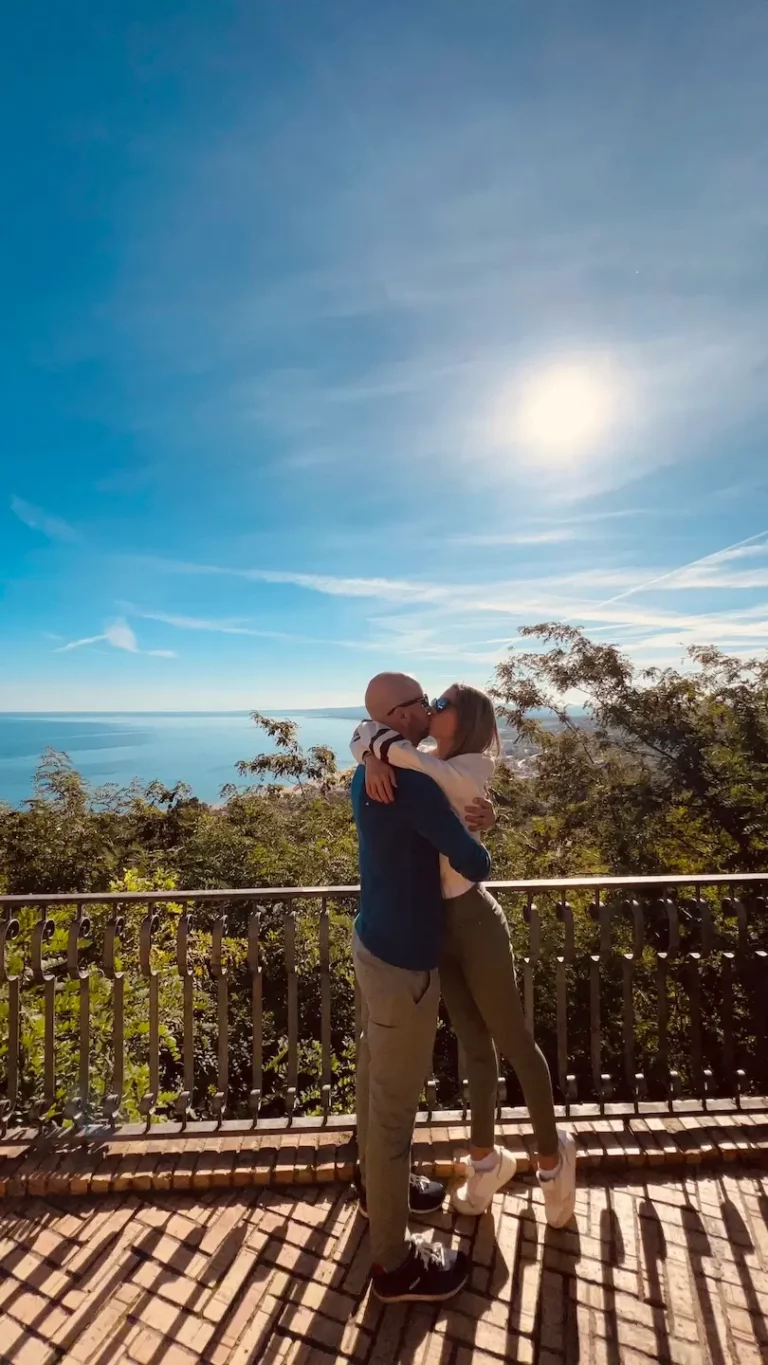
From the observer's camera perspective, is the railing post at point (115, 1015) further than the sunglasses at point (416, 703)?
Yes

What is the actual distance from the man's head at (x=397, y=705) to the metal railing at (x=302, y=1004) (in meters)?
1.09

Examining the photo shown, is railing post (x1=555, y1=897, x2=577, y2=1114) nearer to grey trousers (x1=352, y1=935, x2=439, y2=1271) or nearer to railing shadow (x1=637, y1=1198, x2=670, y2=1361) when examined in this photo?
railing shadow (x1=637, y1=1198, x2=670, y2=1361)

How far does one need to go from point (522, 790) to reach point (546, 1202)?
1295 cm

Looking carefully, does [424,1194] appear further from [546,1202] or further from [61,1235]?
[61,1235]

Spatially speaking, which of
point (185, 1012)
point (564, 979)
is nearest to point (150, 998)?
point (185, 1012)

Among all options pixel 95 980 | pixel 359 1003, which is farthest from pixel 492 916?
pixel 95 980

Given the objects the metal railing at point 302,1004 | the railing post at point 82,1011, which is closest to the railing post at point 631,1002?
the metal railing at point 302,1004

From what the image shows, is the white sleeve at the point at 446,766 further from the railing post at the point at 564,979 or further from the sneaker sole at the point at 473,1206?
the sneaker sole at the point at 473,1206

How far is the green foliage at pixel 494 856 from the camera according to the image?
630 cm

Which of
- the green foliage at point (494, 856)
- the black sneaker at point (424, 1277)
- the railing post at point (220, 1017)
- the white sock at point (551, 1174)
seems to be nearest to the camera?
the black sneaker at point (424, 1277)

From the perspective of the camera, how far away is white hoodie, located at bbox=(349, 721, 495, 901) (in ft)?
5.21

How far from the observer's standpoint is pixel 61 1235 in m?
2.07

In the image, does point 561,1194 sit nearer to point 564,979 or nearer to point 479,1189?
point 479,1189

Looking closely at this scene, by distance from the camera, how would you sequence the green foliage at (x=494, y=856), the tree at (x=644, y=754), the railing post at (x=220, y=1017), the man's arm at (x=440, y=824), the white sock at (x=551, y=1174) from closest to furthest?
1. the man's arm at (x=440, y=824)
2. the white sock at (x=551, y=1174)
3. the railing post at (x=220, y=1017)
4. the green foliage at (x=494, y=856)
5. the tree at (x=644, y=754)
